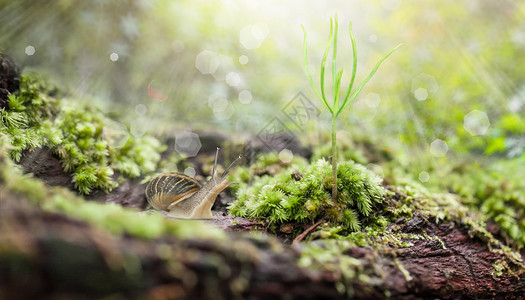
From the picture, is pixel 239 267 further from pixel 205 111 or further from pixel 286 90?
pixel 286 90

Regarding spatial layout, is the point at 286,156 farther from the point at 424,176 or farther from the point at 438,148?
the point at 438,148

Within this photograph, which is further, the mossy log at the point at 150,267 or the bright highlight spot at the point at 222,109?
the bright highlight spot at the point at 222,109

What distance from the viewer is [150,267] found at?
3.26 feet

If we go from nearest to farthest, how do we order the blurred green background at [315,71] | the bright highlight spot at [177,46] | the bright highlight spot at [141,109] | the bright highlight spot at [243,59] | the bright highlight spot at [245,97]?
the blurred green background at [315,71] → the bright highlight spot at [141,109] → the bright highlight spot at [177,46] → the bright highlight spot at [243,59] → the bright highlight spot at [245,97]

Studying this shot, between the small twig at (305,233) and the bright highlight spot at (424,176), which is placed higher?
the bright highlight spot at (424,176)

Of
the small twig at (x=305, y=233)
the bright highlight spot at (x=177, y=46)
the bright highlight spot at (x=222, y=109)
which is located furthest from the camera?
the bright highlight spot at (x=222, y=109)

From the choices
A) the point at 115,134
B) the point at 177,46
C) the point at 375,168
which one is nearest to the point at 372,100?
the point at 375,168

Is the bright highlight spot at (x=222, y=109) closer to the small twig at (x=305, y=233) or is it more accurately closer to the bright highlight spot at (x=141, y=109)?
the bright highlight spot at (x=141, y=109)

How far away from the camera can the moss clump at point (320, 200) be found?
2.00 m

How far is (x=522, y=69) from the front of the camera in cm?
470

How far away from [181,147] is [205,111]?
141 centimetres

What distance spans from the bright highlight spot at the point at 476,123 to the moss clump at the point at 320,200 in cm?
271

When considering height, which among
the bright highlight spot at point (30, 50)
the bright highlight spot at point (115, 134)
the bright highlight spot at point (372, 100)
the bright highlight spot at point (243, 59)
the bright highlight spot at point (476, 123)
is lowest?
the bright highlight spot at point (115, 134)

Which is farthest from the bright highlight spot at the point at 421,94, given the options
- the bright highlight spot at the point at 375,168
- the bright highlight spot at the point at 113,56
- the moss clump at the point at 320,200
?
the bright highlight spot at the point at 113,56
